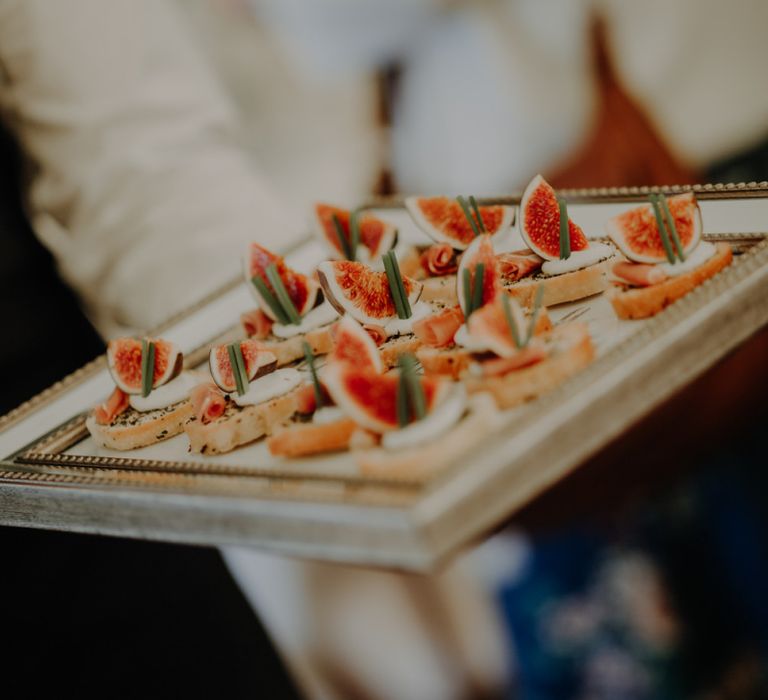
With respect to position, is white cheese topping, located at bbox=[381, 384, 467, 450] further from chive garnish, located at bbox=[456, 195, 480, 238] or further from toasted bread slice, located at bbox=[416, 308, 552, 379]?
chive garnish, located at bbox=[456, 195, 480, 238]

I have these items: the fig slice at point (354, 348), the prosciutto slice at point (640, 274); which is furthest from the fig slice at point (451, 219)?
the fig slice at point (354, 348)

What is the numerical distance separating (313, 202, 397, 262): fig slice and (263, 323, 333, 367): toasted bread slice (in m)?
0.36

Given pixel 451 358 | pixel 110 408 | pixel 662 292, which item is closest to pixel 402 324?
pixel 451 358

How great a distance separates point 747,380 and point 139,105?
3.14 meters

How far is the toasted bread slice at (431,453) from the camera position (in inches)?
63.7

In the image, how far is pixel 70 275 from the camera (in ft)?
10.5

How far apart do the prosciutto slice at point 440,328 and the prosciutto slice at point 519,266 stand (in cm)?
32

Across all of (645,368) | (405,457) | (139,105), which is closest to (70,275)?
(139,105)

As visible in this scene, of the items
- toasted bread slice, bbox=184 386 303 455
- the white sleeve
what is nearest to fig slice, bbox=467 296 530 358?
toasted bread slice, bbox=184 386 303 455

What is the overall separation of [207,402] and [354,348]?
41 centimetres

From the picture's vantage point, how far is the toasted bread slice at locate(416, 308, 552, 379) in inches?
81.0

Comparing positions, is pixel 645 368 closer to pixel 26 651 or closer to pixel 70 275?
pixel 26 651

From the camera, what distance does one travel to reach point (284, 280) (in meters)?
2.64

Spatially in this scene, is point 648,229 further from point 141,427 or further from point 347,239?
point 141,427
